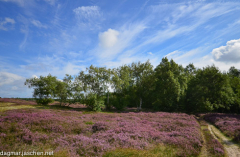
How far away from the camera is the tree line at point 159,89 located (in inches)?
1203

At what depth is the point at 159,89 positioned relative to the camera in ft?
117

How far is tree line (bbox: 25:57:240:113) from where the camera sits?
30.6 metres

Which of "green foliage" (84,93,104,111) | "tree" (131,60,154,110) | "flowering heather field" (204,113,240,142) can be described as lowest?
"flowering heather field" (204,113,240,142)

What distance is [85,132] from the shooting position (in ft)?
38.5

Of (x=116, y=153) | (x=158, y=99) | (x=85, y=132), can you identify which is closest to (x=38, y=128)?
(x=85, y=132)

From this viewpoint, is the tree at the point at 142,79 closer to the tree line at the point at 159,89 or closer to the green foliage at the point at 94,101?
the tree line at the point at 159,89

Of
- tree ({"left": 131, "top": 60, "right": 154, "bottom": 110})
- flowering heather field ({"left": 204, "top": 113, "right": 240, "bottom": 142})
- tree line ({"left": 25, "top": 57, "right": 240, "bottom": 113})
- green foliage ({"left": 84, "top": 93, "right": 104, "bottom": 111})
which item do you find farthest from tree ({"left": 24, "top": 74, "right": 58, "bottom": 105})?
flowering heather field ({"left": 204, "top": 113, "right": 240, "bottom": 142})

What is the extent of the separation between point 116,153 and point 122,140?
9.35ft

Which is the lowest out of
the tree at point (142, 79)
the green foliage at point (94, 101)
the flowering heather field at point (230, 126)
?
the flowering heather field at point (230, 126)

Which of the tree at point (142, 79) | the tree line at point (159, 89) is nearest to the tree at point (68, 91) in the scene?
the tree line at point (159, 89)

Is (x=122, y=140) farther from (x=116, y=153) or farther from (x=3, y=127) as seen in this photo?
Answer: (x=3, y=127)

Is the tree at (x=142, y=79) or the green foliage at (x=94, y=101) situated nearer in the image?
the green foliage at (x=94, y=101)

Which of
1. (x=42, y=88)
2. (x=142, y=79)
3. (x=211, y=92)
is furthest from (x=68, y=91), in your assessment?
(x=211, y=92)

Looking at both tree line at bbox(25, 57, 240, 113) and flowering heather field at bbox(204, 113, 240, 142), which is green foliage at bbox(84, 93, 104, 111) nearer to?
tree line at bbox(25, 57, 240, 113)
